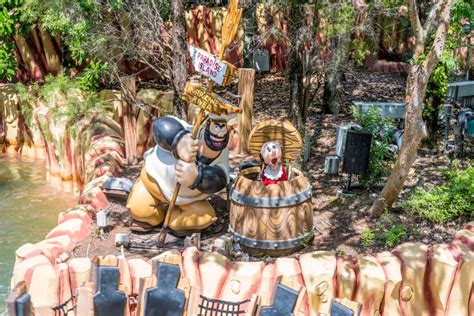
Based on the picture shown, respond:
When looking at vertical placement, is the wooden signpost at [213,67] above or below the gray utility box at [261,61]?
above

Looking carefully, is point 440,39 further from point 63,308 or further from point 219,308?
point 63,308

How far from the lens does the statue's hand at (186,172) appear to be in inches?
242

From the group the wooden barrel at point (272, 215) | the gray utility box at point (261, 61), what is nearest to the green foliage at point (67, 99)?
the gray utility box at point (261, 61)

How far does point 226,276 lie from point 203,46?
1078 cm

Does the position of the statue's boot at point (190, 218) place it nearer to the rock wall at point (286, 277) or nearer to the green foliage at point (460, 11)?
the rock wall at point (286, 277)

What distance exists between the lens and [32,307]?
15.5 feet

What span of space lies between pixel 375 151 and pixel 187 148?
2.56 m

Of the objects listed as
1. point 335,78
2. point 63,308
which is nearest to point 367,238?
point 63,308

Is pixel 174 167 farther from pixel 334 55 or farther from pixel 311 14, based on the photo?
pixel 334 55

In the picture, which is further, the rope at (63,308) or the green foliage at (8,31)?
the green foliage at (8,31)

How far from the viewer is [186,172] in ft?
20.1

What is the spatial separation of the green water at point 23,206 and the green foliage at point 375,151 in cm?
457

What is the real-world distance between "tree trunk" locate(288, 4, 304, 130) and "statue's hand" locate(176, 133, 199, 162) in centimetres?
232

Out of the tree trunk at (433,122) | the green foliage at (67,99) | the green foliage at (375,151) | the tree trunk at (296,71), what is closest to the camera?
the green foliage at (375,151)
